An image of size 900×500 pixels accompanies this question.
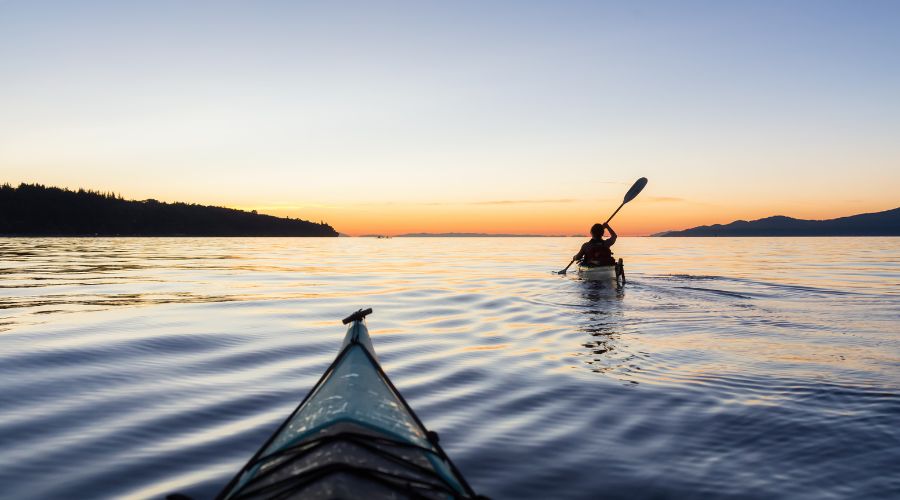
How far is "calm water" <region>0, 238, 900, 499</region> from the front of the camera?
13.3 ft

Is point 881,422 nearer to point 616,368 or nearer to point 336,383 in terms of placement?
point 616,368

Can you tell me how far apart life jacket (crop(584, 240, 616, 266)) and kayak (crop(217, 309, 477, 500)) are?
16.1 m

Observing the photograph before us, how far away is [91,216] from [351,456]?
173316 mm

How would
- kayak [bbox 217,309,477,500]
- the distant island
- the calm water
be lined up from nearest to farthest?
kayak [bbox 217,309,477,500], the calm water, the distant island

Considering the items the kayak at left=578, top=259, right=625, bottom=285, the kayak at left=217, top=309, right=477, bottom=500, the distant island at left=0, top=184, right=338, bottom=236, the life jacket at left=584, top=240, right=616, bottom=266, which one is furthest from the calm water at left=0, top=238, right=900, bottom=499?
the distant island at left=0, top=184, right=338, bottom=236

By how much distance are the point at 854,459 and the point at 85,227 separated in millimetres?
172648

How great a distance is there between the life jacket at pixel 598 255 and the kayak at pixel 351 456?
16143mm

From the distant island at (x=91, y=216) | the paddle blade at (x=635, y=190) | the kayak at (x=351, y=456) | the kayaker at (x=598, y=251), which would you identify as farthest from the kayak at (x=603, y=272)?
the distant island at (x=91, y=216)

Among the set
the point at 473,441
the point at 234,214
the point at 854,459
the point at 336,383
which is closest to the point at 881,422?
the point at 854,459

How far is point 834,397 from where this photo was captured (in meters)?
5.84

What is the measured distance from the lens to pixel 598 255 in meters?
18.9

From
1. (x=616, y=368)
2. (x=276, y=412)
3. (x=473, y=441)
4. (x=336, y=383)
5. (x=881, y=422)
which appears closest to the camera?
(x=336, y=383)

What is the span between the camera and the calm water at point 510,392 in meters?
4.04

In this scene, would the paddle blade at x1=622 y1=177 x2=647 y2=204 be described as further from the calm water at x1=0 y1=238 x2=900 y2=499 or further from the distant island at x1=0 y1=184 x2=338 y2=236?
the distant island at x1=0 y1=184 x2=338 y2=236
